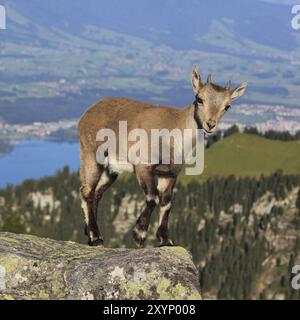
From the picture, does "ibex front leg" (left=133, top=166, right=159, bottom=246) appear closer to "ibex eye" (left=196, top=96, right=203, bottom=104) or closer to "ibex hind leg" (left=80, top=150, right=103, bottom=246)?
"ibex eye" (left=196, top=96, right=203, bottom=104)

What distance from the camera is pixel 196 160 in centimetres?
1858

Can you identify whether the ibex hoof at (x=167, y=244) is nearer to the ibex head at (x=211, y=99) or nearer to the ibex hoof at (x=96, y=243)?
the ibex hoof at (x=96, y=243)

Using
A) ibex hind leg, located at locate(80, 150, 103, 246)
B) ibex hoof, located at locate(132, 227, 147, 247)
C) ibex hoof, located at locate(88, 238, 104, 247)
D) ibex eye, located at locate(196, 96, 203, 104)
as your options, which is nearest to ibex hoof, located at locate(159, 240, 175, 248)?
ibex hoof, located at locate(132, 227, 147, 247)

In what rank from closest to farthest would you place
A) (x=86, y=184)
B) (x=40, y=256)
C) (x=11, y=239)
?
1. (x=40, y=256)
2. (x=11, y=239)
3. (x=86, y=184)

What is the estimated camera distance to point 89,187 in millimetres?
20859

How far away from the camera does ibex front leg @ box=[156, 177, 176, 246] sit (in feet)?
59.5

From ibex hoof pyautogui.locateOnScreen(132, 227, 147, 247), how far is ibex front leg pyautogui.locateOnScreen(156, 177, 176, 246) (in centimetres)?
36

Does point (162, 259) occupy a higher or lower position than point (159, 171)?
lower

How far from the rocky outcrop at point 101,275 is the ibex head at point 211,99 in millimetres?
3287

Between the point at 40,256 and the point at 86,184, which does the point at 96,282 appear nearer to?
the point at 40,256

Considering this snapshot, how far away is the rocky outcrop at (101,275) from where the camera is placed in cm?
1424

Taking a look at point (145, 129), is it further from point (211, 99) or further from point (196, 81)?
point (211, 99)
